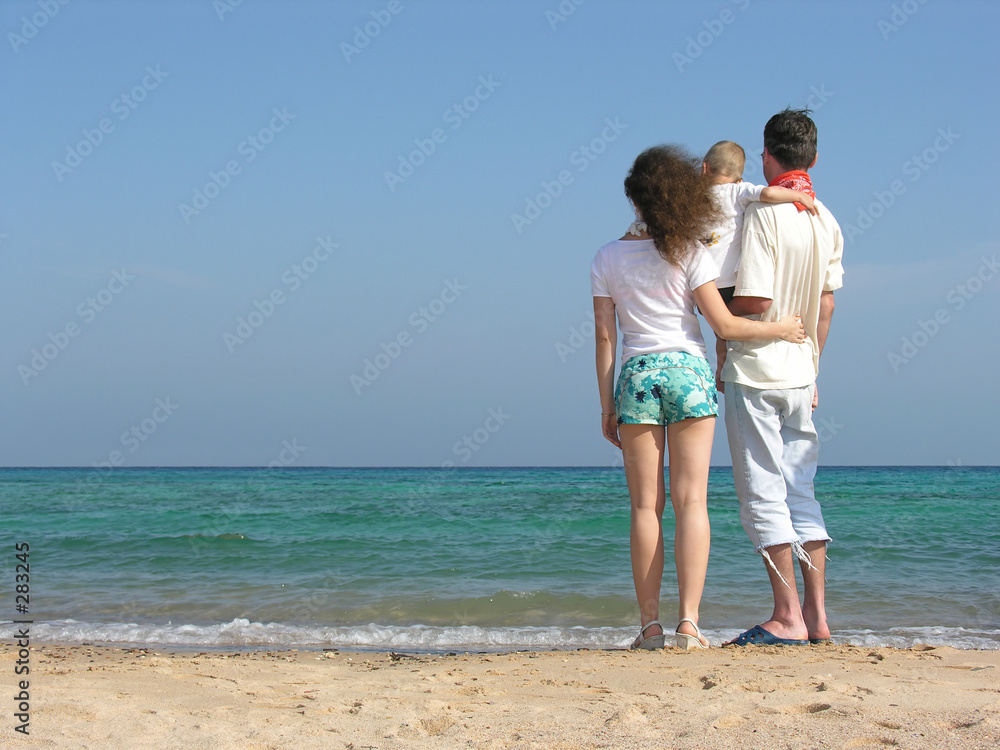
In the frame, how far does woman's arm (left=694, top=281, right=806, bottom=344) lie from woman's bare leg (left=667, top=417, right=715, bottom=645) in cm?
35

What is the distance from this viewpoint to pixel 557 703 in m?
2.38

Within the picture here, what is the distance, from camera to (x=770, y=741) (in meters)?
1.91

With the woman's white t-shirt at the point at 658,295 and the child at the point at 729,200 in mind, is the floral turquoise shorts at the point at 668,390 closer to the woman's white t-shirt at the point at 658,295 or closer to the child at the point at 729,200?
the woman's white t-shirt at the point at 658,295

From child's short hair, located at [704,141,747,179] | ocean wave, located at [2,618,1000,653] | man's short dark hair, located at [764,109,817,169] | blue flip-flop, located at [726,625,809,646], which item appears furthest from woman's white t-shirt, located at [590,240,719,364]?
ocean wave, located at [2,618,1000,653]

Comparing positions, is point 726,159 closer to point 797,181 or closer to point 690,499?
point 797,181

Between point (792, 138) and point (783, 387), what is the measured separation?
1.01m

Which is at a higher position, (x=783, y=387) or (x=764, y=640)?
(x=783, y=387)

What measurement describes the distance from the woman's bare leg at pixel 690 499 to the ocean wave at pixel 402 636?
58.8 inches

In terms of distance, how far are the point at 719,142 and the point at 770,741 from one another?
A: 2.37 metres

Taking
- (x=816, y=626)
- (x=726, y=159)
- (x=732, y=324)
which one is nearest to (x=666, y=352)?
(x=732, y=324)

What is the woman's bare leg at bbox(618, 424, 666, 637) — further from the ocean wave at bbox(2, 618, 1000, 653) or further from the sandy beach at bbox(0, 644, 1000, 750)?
the ocean wave at bbox(2, 618, 1000, 653)

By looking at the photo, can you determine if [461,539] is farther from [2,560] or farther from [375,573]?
[2,560]

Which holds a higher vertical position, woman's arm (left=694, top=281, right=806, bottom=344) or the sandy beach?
woman's arm (left=694, top=281, right=806, bottom=344)

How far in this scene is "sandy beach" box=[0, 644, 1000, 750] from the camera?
6.60 feet
